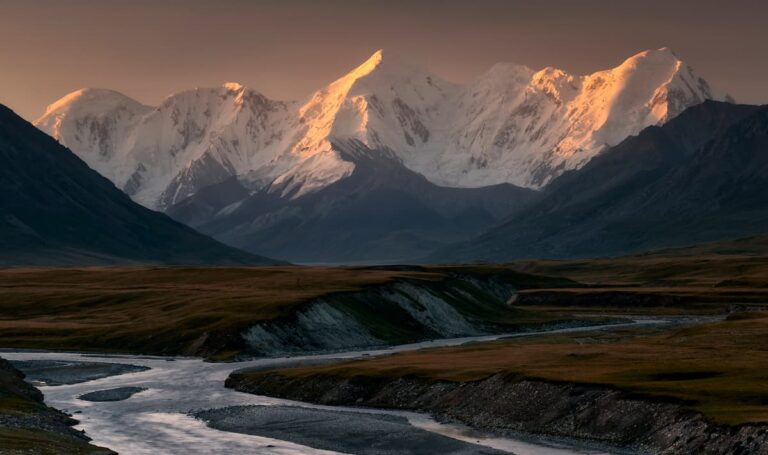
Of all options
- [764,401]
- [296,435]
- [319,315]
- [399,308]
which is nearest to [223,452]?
[296,435]

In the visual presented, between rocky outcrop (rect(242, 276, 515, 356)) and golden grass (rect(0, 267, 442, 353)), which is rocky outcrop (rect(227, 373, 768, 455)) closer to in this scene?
rocky outcrop (rect(242, 276, 515, 356))

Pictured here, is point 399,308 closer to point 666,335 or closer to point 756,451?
point 666,335

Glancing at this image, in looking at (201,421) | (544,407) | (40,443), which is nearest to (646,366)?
(544,407)

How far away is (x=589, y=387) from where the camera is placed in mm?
89312

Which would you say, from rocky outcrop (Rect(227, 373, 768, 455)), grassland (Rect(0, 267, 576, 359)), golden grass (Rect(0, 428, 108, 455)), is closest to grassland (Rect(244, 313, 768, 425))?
rocky outcrop (Rect(227, 373, 768, 455))

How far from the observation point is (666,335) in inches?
5497

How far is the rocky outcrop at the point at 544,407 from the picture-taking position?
7362 centimetres

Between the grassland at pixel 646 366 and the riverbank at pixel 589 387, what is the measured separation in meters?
0.11

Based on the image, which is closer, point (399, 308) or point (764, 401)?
point (764, 401)

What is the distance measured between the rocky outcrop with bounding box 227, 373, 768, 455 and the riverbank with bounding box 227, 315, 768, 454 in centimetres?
9

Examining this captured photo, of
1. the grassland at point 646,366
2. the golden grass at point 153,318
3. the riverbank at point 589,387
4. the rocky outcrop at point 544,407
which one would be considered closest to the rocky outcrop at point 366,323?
the golden grass at point 153,318

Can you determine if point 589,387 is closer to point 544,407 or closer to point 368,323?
point 544,407

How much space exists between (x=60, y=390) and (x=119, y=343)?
4056cm

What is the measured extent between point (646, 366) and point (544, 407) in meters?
13.0
